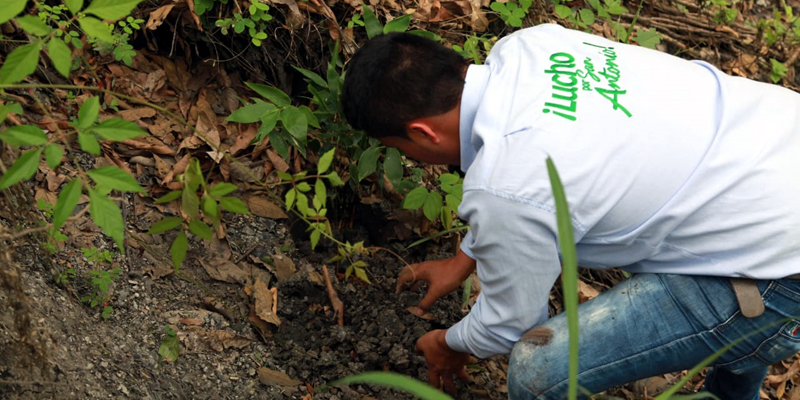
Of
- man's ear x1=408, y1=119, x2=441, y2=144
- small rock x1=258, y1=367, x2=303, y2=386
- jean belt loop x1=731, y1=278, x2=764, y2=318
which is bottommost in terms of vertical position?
small rock x1=258, y1=367, x2=303, y2=386

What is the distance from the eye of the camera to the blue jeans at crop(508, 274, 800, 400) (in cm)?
162

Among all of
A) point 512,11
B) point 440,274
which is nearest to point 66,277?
point 440,274

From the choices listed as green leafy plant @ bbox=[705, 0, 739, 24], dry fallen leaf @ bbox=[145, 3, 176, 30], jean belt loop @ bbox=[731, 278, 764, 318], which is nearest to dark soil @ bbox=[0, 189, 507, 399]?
dry fallen leaf @ bbox=[145, 3, 176, 30]

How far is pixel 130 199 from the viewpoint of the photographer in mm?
2230

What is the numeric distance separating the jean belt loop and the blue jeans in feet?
0.08

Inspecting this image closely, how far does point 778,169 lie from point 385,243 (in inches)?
53.7

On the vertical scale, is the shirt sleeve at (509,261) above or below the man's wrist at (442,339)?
above

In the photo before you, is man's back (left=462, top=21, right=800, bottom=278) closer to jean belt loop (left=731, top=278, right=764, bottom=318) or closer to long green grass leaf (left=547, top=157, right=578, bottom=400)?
jean belt loop (left=731, top=278, right=764, bottom=318)

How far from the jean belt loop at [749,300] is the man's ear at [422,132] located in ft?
2.61

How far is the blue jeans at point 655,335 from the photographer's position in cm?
162

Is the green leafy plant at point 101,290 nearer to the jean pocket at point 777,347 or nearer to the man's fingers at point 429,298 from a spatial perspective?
the man's fingers at point 429,298

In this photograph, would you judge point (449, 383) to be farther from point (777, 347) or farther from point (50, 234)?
point (50, 234)

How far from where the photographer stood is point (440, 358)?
1981 mm

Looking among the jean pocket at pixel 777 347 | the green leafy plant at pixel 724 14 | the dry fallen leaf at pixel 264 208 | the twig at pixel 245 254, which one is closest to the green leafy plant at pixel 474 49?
the dry fallen leaf at pixel 264 208
